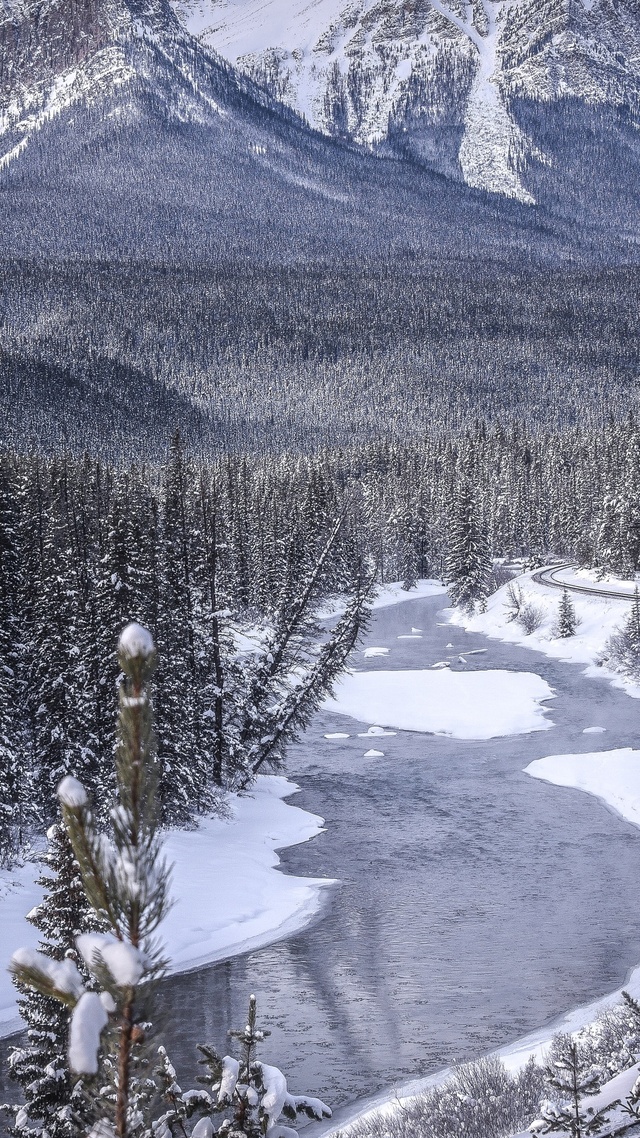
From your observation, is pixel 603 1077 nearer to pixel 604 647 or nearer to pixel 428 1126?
pixel 428 1126

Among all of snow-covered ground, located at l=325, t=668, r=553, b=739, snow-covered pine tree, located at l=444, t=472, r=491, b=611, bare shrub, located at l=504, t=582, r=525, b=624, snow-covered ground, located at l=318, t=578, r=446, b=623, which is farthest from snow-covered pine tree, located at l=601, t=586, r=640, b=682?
snow-covered ground, located at l=318, t=578, r=446, b=623

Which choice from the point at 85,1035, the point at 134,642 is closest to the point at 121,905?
the point at 85,1035

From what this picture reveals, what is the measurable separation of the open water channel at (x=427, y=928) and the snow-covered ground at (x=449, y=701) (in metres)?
4.77

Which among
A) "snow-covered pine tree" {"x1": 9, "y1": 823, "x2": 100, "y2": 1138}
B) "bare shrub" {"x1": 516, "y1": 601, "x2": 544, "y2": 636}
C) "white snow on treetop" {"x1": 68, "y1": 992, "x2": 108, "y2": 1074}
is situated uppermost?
"white snow on treetop" {"x1": 68, "y1": 992, "x2": 108, "y2": 1074}

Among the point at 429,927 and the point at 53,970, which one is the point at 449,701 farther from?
the point at 53,970

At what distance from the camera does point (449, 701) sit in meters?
45.2

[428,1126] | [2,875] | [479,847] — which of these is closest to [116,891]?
[428,1126]

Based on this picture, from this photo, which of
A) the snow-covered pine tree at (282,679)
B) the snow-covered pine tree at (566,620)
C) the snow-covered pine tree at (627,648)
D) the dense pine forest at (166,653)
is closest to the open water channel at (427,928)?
the snow-covered pine tree at (282,679)

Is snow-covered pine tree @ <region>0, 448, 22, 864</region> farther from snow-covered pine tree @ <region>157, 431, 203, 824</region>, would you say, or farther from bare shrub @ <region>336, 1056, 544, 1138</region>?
bare shrub @ <region>336, 1056, 544, 1138</region>

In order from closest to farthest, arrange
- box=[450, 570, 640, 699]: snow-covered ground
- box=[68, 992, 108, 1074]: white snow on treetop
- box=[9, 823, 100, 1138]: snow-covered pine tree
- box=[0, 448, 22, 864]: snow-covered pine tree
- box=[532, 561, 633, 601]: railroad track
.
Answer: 1. box=[68, 992, 108, 1074]: white snow on treetop
2. box=[9, 823, 100, 1138]: snow-covered pine tree
3. box=[0, 448, 22, 864]: snow-covered pine tree
4. box=[450, 570, 640, 699]: snow-covered ground
5. box=[532, 561, 633, 601]: railroad track

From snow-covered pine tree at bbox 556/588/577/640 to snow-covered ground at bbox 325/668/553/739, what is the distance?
34.3 ft

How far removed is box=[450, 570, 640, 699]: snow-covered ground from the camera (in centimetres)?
5728

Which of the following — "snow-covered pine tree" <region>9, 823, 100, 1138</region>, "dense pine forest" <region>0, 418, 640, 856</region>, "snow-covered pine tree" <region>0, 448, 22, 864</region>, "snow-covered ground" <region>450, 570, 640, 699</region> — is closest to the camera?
"snow-covered pine tree" <region>9, 823, 100, 1138</region>

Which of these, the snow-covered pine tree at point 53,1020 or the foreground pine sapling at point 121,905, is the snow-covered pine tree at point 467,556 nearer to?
the snow-covered pine tree at point 53,1020
